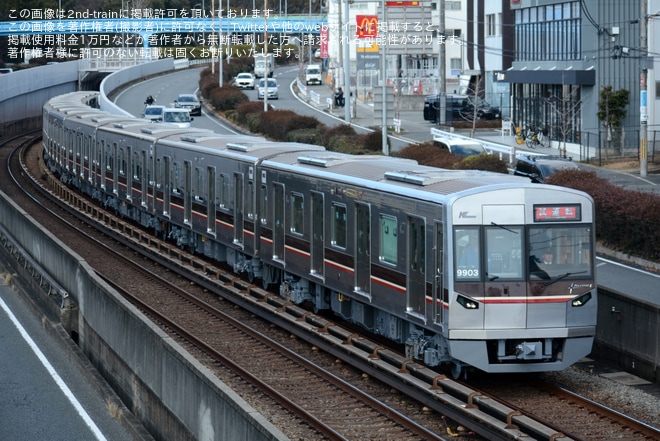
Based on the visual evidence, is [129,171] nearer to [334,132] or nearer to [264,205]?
[264,205]

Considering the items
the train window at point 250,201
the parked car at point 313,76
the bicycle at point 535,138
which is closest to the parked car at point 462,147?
the bicycle at point 535,138

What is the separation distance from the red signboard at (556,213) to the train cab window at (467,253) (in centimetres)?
80

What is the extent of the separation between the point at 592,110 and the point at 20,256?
2662 cm

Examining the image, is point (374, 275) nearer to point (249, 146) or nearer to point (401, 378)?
point (401, 378)

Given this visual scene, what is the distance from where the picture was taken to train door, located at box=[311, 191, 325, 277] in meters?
18.3

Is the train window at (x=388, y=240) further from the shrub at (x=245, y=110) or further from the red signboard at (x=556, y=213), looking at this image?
the shrub at (x=245, y=110)

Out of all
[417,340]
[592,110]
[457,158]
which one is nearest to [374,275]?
[417,340]

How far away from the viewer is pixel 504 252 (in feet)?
45.3

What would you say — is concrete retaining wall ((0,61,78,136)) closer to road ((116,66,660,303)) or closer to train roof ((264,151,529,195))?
road ((116,66,660,303))

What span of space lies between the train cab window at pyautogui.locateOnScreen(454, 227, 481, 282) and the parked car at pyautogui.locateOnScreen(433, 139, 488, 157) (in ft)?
82.4

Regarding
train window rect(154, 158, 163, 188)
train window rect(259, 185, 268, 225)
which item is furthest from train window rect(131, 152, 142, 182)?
train window rect(259, 185, 268, 225)

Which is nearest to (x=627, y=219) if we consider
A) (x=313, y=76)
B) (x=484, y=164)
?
(x=484, y=164)

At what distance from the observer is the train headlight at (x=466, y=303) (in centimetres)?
1361

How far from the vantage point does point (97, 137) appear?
36750 mm
